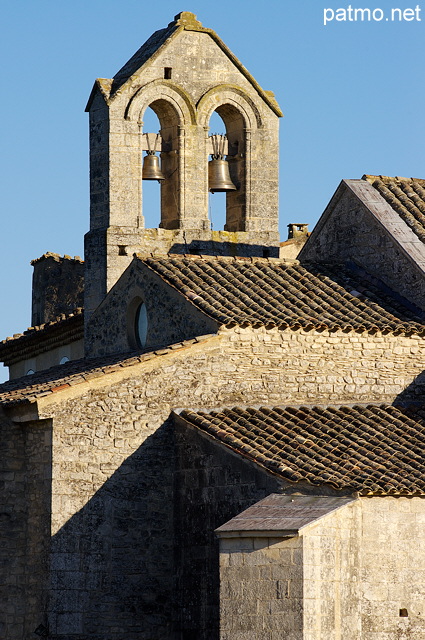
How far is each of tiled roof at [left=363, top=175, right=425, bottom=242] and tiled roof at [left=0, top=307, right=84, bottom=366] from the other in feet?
19.3

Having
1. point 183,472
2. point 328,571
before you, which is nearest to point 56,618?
point 183,472

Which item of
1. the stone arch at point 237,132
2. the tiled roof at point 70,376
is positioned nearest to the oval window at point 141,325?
the tiled roof at point 70,376

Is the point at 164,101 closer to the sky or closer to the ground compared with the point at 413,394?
closer to the sky

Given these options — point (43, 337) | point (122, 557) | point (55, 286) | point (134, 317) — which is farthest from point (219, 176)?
point (55, 286)

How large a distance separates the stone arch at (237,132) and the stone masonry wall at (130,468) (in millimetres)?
5345

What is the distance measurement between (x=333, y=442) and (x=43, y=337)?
11.0 meters

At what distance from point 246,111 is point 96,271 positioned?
12.6 feet

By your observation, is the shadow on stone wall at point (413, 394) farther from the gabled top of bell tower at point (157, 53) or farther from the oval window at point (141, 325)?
the gabled top of bell tower at point (157, 53)

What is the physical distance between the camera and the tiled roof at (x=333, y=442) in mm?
19000

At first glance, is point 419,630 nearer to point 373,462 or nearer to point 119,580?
point 373,462

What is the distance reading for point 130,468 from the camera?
20859 millimetres

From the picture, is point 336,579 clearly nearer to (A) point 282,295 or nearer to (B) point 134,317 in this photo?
(A) point 282,295

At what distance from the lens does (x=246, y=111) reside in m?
26.8

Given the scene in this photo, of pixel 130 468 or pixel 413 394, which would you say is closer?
pixel 130 468
